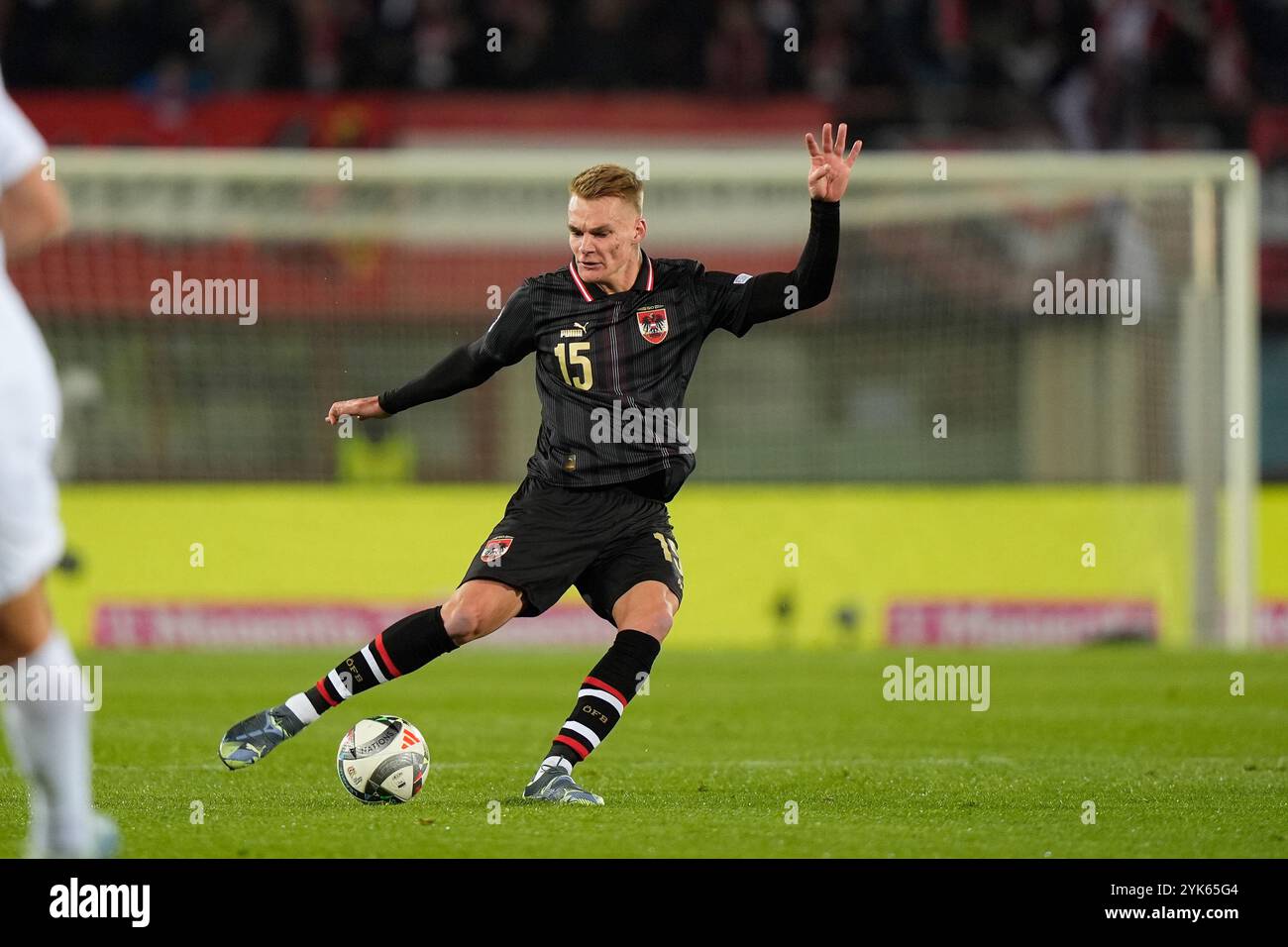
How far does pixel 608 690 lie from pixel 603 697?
3 centimetres

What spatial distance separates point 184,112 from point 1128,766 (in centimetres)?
1619

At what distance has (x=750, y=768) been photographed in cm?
815

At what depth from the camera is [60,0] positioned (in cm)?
2205

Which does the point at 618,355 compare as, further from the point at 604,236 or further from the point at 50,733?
the point at 50,733

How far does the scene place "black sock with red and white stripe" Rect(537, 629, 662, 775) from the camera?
674 cm

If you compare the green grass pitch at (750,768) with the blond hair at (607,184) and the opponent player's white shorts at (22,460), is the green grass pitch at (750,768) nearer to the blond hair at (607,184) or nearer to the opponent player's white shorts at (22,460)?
the opponent player's white shorts at (22,460)

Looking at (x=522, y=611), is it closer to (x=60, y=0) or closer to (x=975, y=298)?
(x=975, y=298)

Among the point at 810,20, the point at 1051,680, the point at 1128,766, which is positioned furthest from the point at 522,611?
the point at 810,20

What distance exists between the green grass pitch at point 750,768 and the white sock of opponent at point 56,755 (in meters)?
0.96

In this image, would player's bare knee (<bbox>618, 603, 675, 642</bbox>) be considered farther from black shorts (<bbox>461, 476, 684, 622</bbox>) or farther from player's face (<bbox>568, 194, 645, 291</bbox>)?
player's face (<bbox>568, 194, 645, 291</bbox>)

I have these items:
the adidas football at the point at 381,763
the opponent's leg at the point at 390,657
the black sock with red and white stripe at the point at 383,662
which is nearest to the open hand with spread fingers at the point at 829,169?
the opponent's leg at the point at 390,657

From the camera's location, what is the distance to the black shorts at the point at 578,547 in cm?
686

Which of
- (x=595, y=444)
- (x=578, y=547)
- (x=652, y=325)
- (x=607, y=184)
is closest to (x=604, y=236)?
(x=607, y=184)

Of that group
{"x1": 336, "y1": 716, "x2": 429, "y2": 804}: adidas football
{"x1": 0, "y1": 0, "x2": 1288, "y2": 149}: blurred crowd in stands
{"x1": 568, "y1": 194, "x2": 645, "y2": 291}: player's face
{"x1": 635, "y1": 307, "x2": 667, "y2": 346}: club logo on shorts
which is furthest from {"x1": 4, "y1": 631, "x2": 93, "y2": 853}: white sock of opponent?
{"x1": 0, "y1": 0, "x2": 1288, "y2": 149}: blurred crowd in stands
